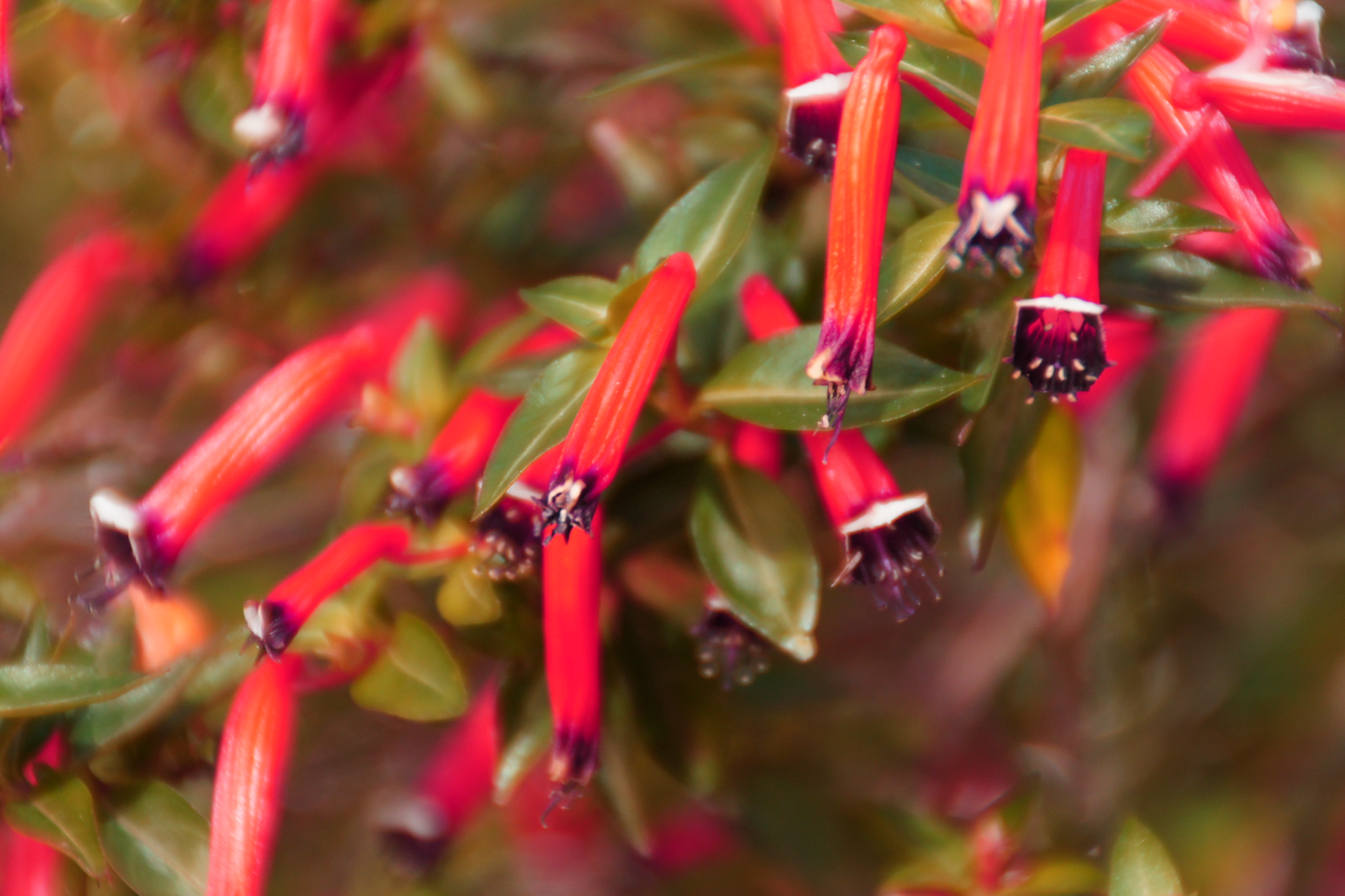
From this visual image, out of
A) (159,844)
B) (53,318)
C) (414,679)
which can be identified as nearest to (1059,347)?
(414,679)

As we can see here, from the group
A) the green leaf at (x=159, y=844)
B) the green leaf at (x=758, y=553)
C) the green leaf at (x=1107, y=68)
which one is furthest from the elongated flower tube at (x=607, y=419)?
the green leaf at (x=159, y=844)

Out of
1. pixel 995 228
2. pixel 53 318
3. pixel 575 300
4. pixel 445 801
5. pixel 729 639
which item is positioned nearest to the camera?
pixel 995 228

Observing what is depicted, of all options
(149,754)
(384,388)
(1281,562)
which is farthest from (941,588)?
(149,754)

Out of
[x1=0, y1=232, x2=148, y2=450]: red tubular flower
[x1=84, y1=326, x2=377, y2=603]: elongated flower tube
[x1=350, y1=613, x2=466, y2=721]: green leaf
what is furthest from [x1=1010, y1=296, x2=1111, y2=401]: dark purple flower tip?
[x1=0, y1=232, x2=148, y2=450]: red tubular flower

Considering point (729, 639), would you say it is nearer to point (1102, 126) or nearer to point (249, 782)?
point (249, 782)

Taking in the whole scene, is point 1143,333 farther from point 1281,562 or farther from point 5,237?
point 5,237

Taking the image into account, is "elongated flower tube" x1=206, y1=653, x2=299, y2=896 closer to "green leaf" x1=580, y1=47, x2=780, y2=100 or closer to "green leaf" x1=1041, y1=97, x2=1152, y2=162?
"green leaf" x1=580, y1=47, x2=780, y2=100

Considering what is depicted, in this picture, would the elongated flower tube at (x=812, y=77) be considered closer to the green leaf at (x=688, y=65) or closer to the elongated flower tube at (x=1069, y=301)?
the green leaf at (x=688, y=65)
